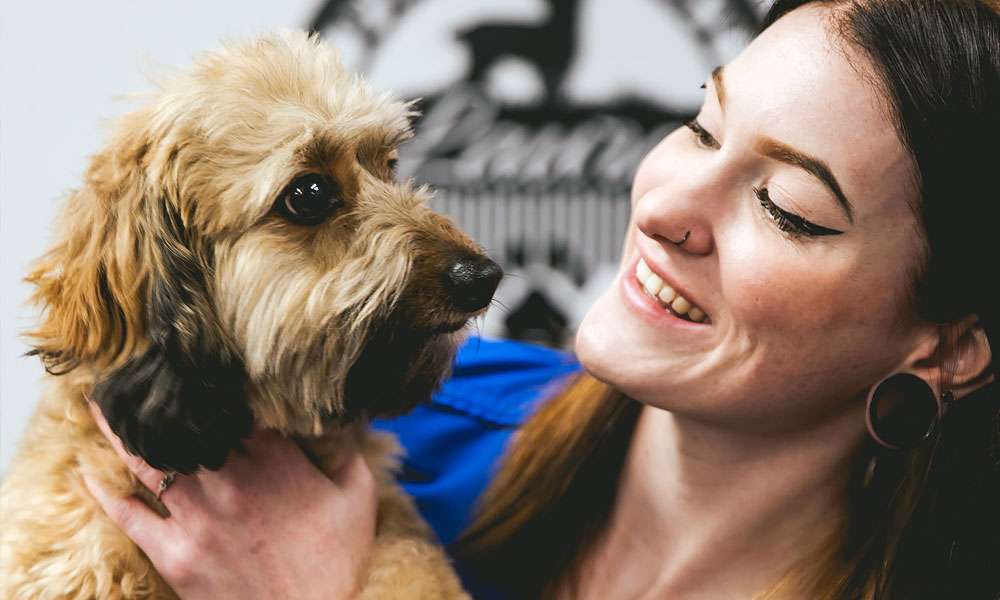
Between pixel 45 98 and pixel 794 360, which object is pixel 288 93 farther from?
pixel 45 98

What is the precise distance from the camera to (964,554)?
1065 mm

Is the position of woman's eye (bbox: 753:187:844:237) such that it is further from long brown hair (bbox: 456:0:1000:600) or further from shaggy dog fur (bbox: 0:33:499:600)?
shaggy dog fur (bbox: 0:33:499:600)

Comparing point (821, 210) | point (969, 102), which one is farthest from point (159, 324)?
point (969, 102)

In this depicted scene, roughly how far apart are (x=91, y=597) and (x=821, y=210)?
3.02ft

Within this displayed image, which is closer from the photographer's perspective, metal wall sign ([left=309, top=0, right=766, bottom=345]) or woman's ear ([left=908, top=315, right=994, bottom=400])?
woman's ear ([left=908, top=315, right=994, bottom=400])

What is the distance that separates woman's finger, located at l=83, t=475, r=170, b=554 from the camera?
989mm

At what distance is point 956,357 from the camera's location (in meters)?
1.02

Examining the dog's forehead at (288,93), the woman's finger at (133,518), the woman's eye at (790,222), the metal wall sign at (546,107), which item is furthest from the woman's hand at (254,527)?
the metal wall sign at (546,107)

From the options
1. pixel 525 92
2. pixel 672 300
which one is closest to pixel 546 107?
pixel 525 92

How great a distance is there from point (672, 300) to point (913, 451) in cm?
36

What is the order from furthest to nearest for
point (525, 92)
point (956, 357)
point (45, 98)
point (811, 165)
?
point (525, 92), point (45, 98), point (956, 357), point (811, 165)

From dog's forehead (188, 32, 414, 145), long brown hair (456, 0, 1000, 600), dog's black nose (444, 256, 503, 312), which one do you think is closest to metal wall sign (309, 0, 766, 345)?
long brown hair (456, 0, 1000, 600)

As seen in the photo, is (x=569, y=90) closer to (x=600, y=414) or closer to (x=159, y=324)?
(x=600, y=414)

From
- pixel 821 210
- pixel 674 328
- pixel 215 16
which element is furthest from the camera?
pixel 215 16
